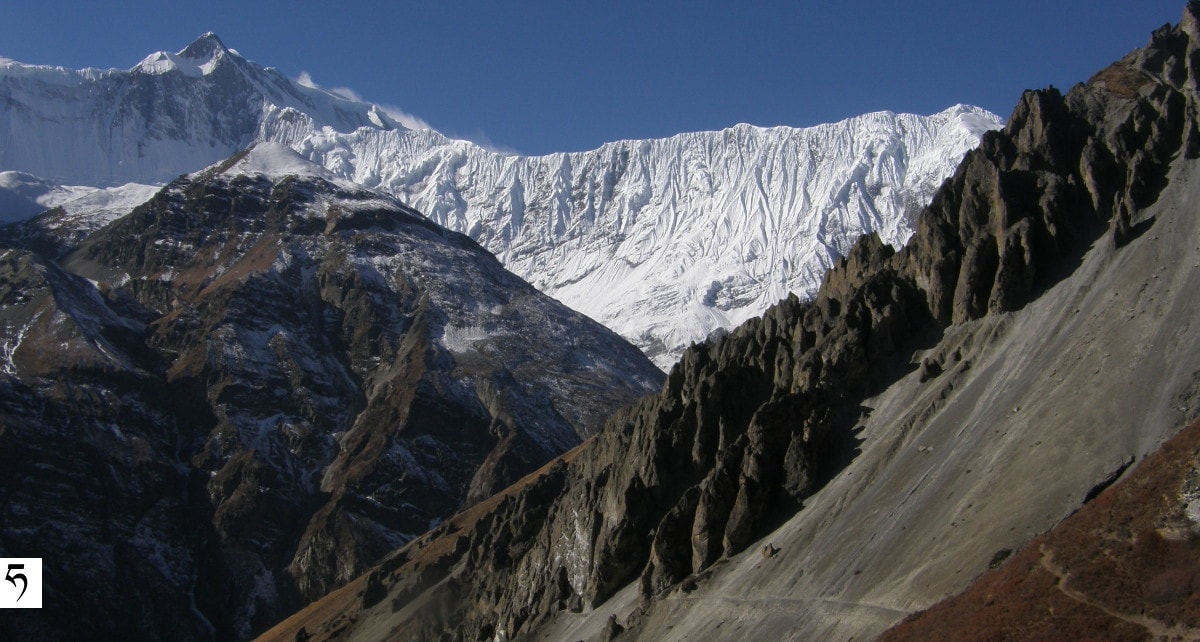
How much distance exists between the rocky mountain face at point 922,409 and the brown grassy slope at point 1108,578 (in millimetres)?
4930

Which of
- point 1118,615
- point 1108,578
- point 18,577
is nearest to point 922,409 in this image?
point 1108,578

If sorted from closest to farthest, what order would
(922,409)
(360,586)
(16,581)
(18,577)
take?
(922,409) < (16,581) < (18,577) < (360,586)

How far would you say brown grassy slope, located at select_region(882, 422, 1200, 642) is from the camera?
5381 cm

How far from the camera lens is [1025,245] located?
314 feet

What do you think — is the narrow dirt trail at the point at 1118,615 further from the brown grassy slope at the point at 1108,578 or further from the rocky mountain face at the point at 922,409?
the rocky mountain face at the point at 922,409

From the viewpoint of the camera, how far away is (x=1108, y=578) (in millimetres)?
57219

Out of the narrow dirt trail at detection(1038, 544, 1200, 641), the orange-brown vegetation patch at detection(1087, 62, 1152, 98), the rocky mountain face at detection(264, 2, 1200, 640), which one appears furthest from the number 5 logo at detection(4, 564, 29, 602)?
the orange-brown vegetation patch at detection(1087, 62, 1152, 98)

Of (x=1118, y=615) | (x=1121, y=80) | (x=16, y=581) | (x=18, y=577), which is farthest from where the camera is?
(x=18, y=577)

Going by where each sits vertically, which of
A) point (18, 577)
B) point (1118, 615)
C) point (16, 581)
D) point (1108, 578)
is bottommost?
point (1118, 615)

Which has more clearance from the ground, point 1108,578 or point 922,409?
point 922,409

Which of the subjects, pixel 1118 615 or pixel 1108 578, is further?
pixel 1108 578

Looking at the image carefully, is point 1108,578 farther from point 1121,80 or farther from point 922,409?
point 1121,80

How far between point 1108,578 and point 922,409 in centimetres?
3336

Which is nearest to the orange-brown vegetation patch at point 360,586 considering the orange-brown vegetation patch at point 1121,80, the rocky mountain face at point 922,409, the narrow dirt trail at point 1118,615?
the rocky mountain face at point 922,409
